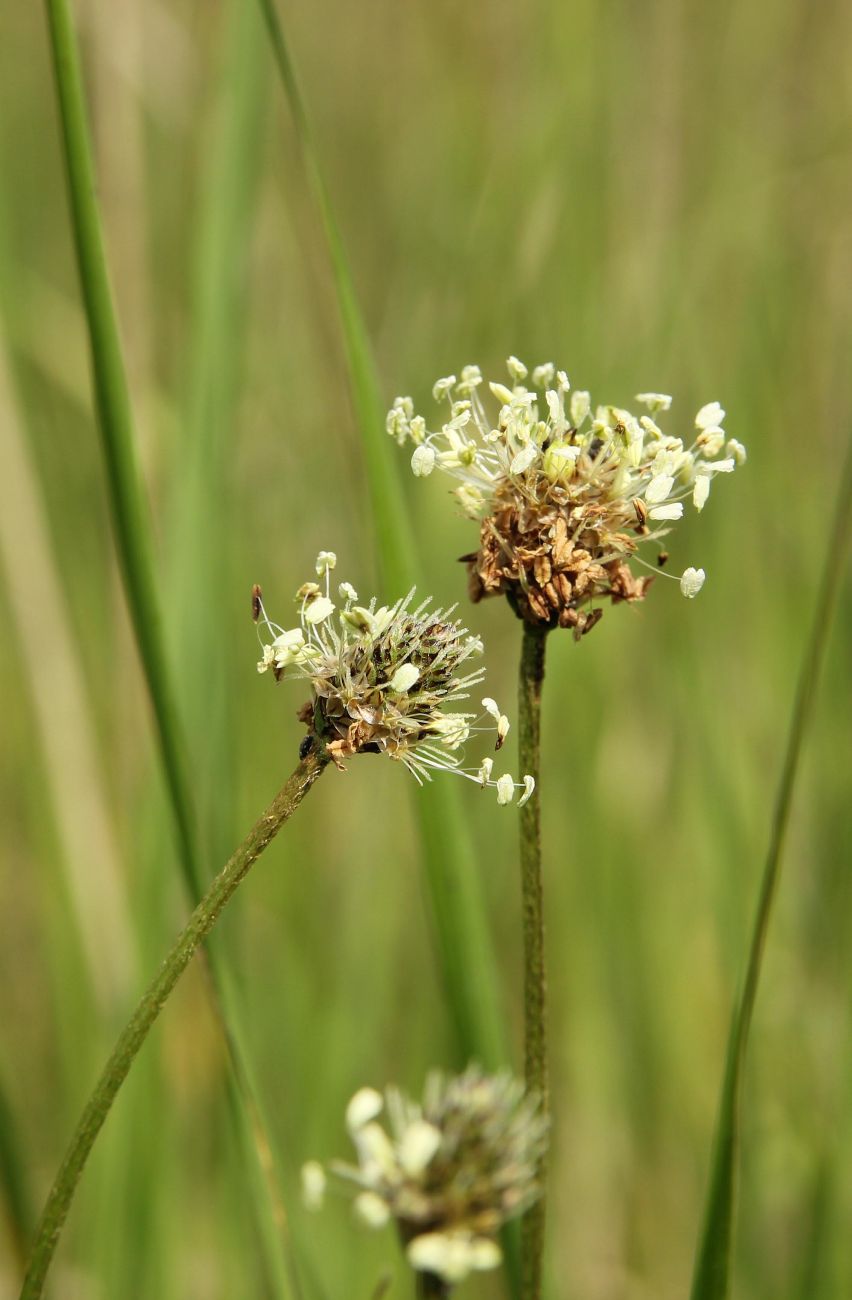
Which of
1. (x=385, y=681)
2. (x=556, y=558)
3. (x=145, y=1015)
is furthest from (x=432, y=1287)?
(x=556, y=558)

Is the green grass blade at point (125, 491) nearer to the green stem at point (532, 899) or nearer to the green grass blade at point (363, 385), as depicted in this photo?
the green grass blade at point (363, 385)

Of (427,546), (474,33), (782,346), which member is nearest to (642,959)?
(427,546)

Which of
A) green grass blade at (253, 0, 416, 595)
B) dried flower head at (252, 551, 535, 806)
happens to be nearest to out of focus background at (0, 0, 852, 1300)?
green grass blade at (253, 0, 416, 595)

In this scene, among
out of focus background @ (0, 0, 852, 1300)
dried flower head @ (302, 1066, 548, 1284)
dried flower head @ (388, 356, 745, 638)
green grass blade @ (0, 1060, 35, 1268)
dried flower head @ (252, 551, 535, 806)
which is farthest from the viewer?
out of focus background @ (0, 0, 852, 1300)

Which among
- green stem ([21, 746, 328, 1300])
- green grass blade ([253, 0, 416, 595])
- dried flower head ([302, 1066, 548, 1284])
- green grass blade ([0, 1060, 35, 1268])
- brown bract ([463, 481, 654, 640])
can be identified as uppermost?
green grass blade ([253, 0, 416, 595])

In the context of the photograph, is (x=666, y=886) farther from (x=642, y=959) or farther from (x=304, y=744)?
(x=304, y=744)

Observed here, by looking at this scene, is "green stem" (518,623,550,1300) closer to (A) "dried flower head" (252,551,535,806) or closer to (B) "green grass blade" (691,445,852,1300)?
(A) "dried flower head" (252,551,535,806)

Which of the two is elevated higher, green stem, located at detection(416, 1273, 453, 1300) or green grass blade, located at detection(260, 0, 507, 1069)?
green grass blade, located at detection(260, 0, 507, 1069)

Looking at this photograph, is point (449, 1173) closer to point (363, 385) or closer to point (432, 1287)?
point (432, 1287)
